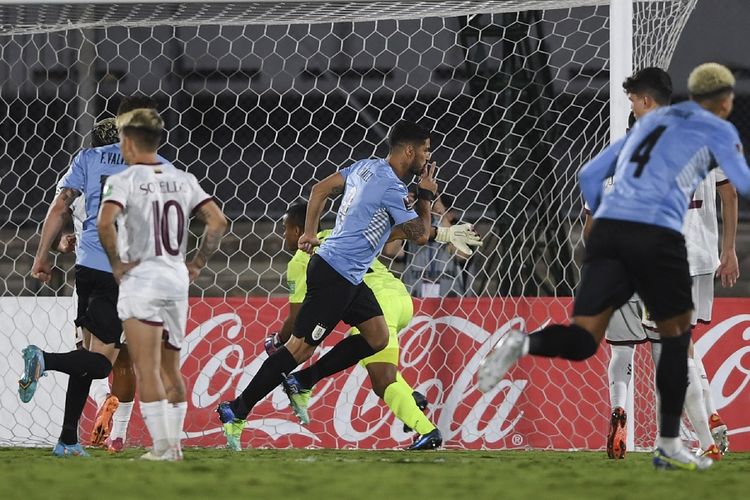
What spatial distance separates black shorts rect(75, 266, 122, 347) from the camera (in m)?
6.36

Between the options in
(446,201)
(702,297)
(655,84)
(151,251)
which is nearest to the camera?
(151,251)

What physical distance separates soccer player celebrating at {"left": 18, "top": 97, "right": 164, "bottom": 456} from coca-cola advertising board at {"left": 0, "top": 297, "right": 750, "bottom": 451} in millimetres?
1834

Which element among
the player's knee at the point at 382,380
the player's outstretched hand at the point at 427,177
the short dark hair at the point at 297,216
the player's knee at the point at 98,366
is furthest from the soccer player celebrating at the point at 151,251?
the short dark hair at the point at 297,216

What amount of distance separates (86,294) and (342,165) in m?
6.39

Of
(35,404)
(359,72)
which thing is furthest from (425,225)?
(359,72)

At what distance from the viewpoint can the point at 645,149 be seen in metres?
4.78

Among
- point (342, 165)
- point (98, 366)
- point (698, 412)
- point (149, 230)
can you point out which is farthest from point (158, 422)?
point (342, 165)

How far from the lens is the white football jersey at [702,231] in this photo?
640 centimetres

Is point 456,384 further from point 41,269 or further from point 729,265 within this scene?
point 41,269

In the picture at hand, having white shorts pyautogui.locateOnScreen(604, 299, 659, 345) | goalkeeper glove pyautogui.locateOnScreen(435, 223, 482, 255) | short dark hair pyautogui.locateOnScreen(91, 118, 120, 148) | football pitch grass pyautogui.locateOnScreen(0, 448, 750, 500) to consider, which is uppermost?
short dark hair pyautogui.locateOnScreen(91, 118, 120, 148)

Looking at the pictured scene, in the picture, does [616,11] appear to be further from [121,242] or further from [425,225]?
[121,242]

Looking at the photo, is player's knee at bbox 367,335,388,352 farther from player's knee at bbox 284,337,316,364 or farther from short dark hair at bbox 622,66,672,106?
short dark hair at bbox 622,66,672,106

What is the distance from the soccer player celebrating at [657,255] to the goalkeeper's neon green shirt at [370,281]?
290 cm

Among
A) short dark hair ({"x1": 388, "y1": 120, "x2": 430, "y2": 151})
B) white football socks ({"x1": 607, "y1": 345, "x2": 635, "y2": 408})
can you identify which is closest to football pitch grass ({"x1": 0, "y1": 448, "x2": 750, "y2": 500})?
white football socks ({"x1": 607, "y1": 345, "x2": 635, "y2": 408})
